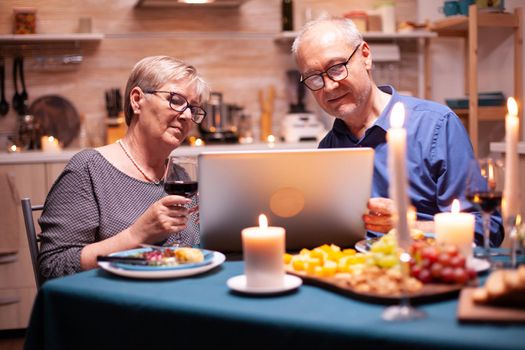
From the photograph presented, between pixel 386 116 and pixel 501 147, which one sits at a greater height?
pixel 386 116

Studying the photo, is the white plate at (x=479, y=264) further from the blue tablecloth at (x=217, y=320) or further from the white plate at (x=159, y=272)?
the white plate at (x=159, y=272)

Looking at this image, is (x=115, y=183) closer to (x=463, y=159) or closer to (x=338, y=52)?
(x=338, y=52)

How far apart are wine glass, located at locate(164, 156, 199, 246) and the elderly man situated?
0.71m

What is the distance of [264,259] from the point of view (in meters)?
1.26

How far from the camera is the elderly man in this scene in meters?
2.14

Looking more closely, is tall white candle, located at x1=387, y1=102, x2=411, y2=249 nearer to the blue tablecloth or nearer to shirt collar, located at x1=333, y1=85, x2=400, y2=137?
the blue tablecloth

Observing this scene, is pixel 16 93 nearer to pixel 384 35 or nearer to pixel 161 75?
pixel 384 35

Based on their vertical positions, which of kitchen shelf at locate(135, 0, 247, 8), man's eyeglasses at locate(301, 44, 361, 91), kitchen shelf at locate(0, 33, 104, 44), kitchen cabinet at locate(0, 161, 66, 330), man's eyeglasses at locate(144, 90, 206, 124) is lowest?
kitchen cabinet at locate(0, 161, 66, 330)

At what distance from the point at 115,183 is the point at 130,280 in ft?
2.17

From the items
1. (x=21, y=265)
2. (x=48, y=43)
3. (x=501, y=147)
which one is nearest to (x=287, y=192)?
(x=501, y=147)

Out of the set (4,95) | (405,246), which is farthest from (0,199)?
(405,246)

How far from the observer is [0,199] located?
12.1 ft

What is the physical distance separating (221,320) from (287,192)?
0.49m

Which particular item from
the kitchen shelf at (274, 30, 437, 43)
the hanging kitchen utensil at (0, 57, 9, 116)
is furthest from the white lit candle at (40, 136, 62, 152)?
the kitchen shelf at (274, 30, 437, 43)
